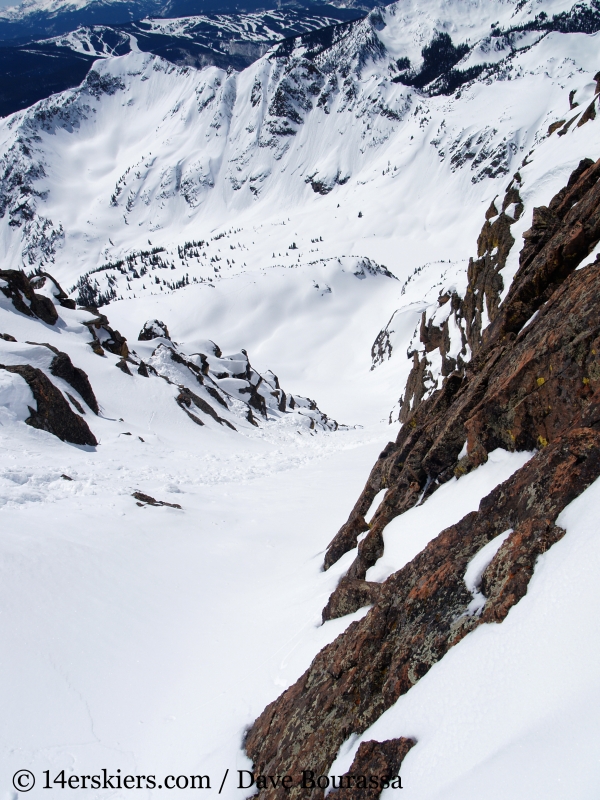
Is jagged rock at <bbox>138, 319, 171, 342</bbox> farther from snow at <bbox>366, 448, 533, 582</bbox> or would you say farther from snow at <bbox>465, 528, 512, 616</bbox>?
snow at <bbox>465, 528, 512, 616</bbox>

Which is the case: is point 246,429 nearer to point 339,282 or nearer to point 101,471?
point 101,471

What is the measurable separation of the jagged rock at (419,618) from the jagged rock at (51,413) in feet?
48.1

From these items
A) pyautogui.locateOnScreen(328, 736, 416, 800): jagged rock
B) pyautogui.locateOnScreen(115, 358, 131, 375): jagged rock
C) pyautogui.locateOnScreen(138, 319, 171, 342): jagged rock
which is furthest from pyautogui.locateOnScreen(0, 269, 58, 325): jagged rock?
pyautogui.locateOnScreen(328, 736, 416, 800): jagged rock

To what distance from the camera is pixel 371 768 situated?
3.27 m

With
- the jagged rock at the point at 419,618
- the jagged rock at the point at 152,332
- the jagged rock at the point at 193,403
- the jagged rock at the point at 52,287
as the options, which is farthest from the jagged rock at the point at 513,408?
the jagged rock at the point at 152,332

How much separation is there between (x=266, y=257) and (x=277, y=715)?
16523 cm

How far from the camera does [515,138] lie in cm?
17188

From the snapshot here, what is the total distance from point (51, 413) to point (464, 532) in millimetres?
16387

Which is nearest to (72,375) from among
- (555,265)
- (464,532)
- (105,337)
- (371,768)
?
(105,337)

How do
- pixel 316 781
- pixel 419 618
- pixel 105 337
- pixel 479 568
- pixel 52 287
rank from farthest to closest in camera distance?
pixel 52 287 → pixel 105 337 → pixel 419 618 → pixel 479 568 → pixel 316 781

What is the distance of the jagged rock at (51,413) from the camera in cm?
1636

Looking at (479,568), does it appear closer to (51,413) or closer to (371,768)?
(371,768)

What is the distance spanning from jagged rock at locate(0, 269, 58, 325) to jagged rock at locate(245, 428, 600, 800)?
31662 mm

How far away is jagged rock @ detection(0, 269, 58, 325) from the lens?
28625mm
